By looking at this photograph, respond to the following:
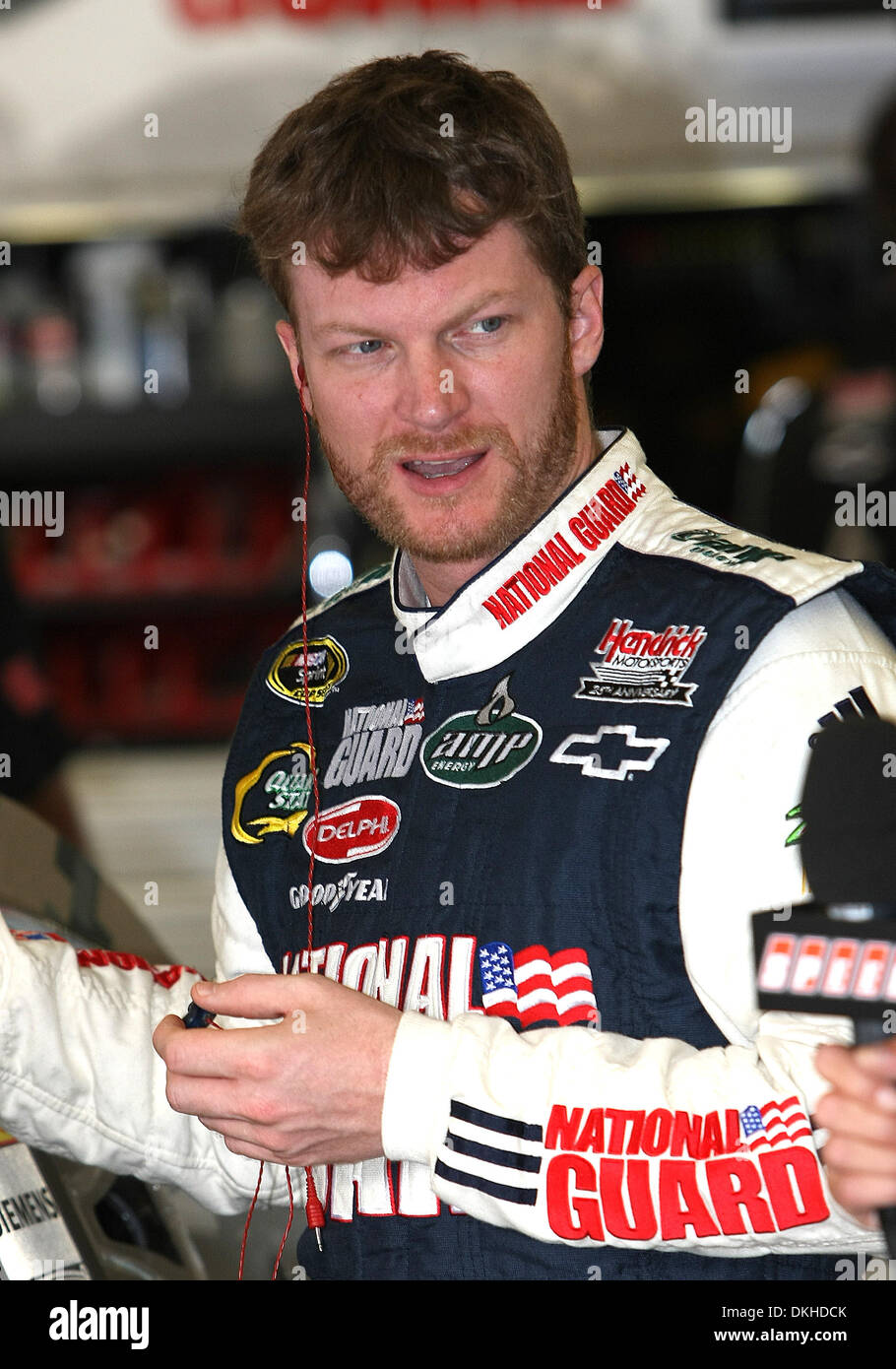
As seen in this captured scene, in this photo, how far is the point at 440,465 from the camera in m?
1.25

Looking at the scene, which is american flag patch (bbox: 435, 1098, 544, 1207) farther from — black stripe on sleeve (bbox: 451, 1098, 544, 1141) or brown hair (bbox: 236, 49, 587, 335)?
brown hair (bbox: 236, 49, 587, 335)

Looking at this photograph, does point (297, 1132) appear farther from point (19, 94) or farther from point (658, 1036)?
point (19, 94)

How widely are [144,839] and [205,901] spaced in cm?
25

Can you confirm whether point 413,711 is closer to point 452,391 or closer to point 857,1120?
point 452,391

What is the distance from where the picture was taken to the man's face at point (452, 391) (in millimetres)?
1221

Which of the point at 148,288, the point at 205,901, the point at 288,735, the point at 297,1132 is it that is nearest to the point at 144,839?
the point at 205,901

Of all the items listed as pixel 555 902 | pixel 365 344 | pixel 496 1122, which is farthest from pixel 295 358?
pixel 496 1122

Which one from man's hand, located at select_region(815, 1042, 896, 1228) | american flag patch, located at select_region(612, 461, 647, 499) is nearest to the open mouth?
american flag patch, located at select_region(612, 461, 647, 499)

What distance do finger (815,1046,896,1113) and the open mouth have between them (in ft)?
2.17

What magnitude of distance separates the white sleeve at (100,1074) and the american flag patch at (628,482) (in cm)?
45

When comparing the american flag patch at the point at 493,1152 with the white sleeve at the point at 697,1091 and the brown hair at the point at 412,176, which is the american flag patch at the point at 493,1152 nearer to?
the white sleeve at the point at 697,1091

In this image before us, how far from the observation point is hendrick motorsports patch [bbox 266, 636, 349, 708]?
1.37 meters

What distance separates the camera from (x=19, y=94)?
4125 mm

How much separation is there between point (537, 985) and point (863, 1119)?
1.44 ft
